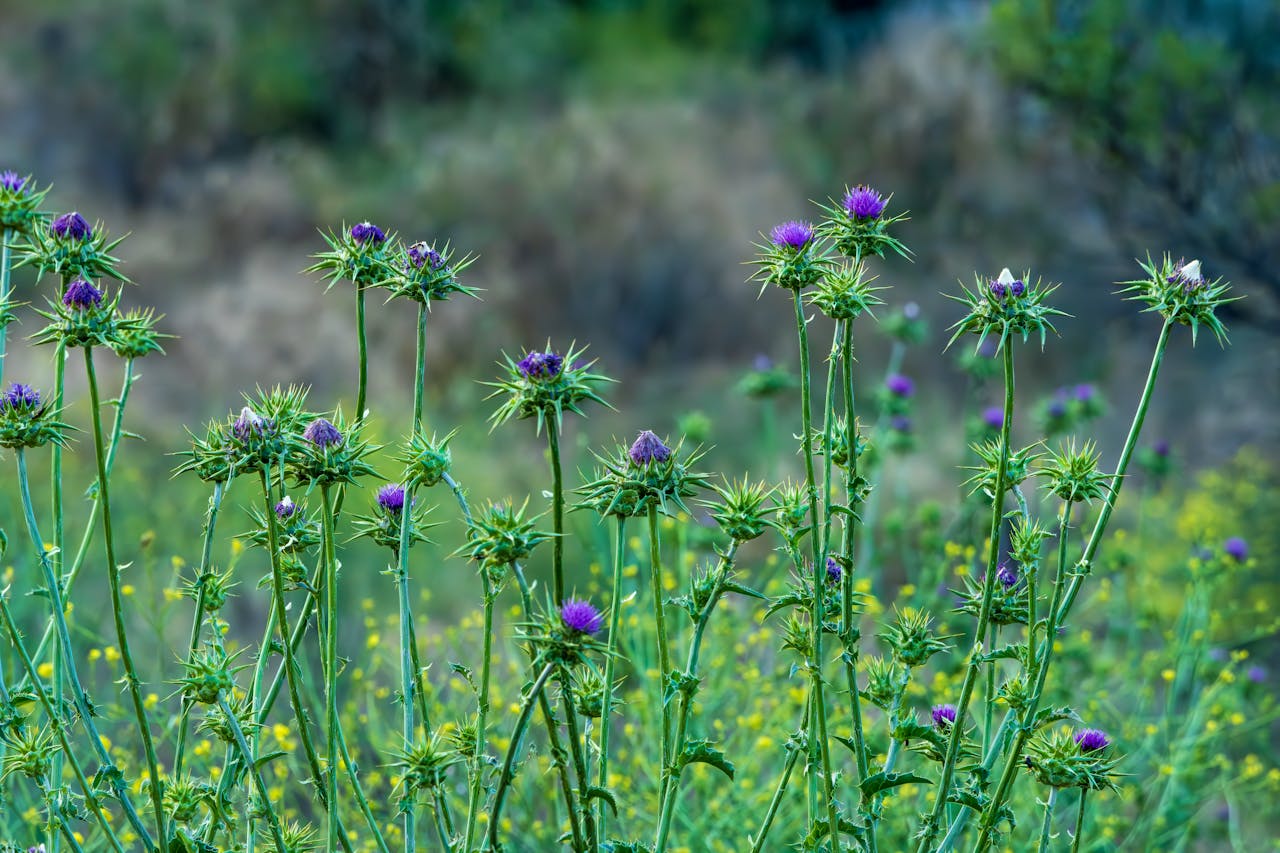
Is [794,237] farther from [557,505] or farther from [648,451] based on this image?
[557,505]

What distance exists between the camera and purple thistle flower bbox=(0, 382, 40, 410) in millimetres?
2635

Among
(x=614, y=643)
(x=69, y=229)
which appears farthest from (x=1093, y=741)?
(x=69, y=229)

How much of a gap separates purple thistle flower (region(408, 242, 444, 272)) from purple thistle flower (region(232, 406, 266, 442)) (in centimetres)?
52

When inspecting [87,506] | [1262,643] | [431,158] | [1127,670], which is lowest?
[1127,670]

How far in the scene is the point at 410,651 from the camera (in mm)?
2908

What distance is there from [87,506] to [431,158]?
8.47m

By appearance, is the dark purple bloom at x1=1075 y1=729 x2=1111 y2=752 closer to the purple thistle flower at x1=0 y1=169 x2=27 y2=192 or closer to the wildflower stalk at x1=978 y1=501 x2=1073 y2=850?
the wildflower stalk at x1=978 y1=501 x2=1073 y2=850

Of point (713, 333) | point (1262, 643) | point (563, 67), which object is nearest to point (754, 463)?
point (713, 333)

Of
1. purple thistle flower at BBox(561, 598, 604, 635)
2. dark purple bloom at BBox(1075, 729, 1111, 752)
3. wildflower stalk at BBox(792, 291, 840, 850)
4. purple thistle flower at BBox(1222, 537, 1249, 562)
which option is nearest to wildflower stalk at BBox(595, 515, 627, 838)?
purple thistle flower at BBox(561, 598, 604, 635)

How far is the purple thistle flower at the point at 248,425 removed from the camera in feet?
7.92

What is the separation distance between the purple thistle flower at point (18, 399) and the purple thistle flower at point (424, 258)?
0.85 metres

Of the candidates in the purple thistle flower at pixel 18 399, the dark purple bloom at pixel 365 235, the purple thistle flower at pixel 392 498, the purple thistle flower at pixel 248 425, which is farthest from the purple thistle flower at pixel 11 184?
the purple thistle flower at pixel 392 498

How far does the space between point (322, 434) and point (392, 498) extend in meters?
0.31

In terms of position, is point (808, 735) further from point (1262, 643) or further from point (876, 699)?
point (1262, 643)
